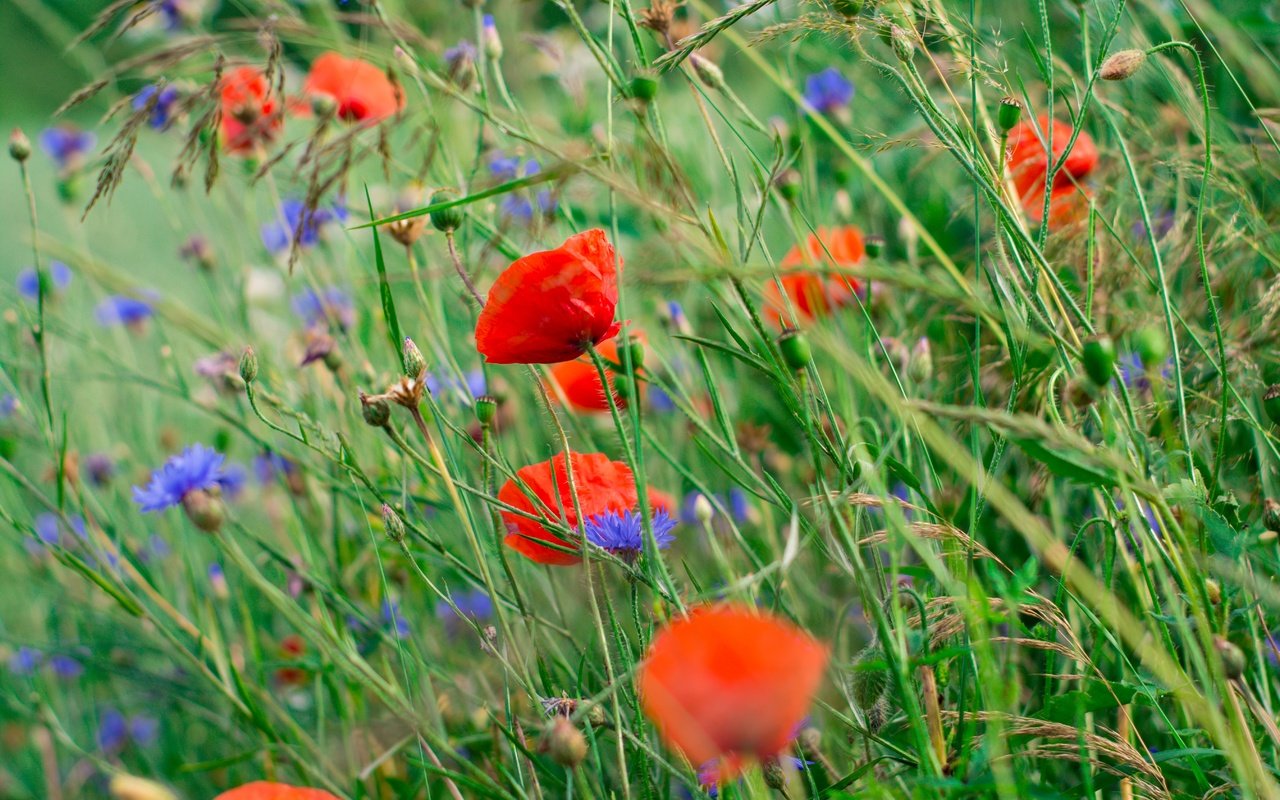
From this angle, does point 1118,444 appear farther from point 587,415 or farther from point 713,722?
point 587,415

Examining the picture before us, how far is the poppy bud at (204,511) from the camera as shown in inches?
26.4

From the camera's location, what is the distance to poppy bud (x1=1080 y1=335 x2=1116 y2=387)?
0.44 meters

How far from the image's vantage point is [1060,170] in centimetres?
84

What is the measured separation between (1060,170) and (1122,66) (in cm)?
27

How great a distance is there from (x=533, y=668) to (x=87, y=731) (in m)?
0.62

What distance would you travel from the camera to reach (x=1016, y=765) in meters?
0.52

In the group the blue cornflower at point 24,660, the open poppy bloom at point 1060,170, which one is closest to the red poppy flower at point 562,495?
the open poppy bloom at point 1060,170

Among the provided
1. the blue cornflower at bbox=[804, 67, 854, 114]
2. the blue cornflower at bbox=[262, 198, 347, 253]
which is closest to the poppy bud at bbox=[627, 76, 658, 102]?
the blue cornflower at bbox=[262, 198, 347, 253]

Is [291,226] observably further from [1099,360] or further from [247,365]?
[1099,360]

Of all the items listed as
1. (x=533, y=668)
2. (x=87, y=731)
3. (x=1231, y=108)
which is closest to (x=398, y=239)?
(x=533, y=668)

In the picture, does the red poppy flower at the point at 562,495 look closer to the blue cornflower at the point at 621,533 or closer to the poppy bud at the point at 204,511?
the blue cornflower at the point at 621,533

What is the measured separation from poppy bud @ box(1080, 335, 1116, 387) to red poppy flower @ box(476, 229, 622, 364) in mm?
243

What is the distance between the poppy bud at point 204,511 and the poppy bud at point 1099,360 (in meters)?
0.53

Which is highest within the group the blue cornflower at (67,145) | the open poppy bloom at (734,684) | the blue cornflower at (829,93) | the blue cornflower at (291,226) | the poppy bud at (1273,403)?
the blue cornflower at (67,145)
